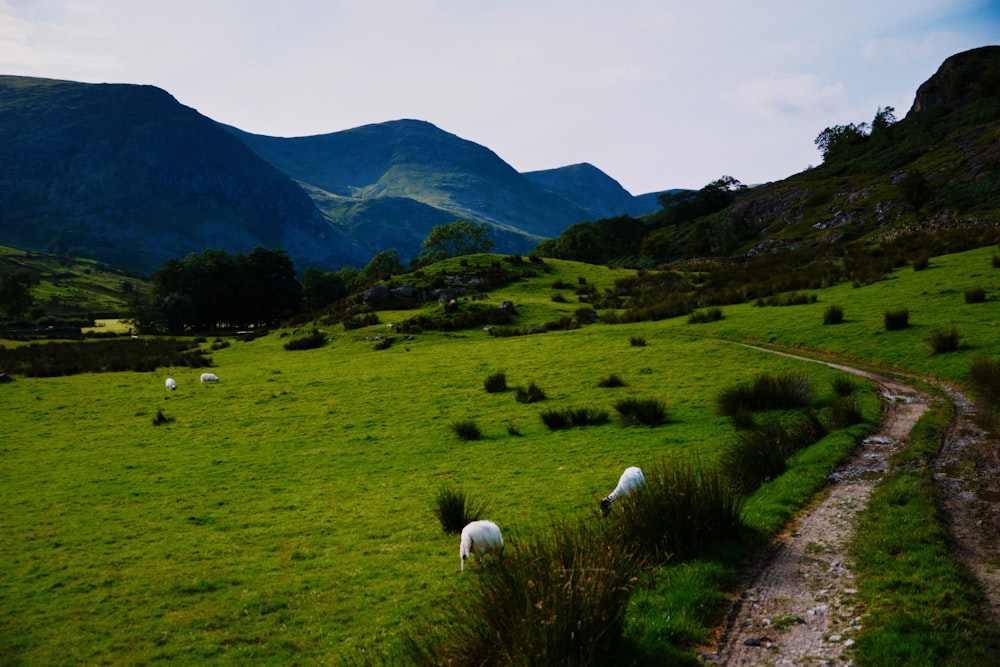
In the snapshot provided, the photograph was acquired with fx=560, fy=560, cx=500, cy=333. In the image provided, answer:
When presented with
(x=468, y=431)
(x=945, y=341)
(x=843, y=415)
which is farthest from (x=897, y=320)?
(x=468, y=431)

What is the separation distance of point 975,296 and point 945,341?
7331 mm

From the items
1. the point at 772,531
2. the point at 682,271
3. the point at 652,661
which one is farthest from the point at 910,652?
the point at 682,271

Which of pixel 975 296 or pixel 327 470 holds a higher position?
pixel 975 296

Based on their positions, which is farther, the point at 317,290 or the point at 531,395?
the point at 317,290

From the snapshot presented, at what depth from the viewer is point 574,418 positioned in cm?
1703

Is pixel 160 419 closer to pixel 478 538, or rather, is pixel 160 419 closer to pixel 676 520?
pixel 478 538

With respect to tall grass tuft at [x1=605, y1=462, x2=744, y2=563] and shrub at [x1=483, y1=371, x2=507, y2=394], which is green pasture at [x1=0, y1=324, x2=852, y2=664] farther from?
tall grass tuft at [x1=605, y1=462, x2=744, y2=563]

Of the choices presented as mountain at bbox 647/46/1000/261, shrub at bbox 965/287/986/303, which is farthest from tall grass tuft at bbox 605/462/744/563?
mountain at bbox 647/46/1000/261

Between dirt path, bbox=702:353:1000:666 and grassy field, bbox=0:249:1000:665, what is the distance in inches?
24.4

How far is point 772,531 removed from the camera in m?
7.57

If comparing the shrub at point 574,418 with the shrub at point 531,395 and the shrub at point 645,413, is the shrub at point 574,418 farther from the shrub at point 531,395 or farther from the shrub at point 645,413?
the shrub at point 531,395

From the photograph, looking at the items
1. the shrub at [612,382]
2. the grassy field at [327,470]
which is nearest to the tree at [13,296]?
the grassy field at [327,470]

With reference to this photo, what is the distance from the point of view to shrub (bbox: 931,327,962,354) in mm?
16797

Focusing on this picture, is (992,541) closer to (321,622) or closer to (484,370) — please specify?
(321,622)
